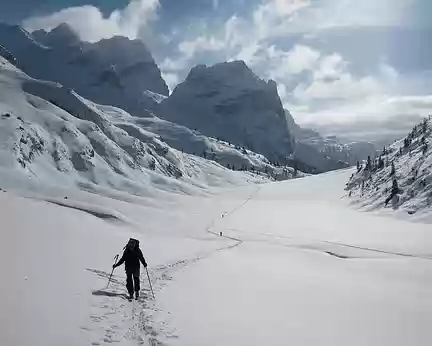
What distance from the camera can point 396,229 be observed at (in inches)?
2586

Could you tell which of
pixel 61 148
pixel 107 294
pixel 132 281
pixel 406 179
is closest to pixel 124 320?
pixel 107 294

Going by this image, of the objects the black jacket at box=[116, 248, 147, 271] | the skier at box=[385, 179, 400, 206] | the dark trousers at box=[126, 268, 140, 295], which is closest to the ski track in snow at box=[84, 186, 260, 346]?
the dark trousers at box=[126, 268, 140, 295]

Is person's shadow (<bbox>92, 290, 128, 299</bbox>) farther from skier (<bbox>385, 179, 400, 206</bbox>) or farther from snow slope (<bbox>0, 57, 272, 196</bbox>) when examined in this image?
skier (<bbox>385, 179, 400, 206</bbox>)

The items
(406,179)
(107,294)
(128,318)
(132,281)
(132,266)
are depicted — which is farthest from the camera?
(406,179)

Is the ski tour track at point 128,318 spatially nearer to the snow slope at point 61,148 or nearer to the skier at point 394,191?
the snow slope at point 61,148

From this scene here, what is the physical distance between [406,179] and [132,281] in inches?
3451

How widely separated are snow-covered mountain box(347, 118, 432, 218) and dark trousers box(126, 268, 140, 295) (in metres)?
70.5

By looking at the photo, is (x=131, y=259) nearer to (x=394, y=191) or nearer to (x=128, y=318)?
(x=128, y=318)

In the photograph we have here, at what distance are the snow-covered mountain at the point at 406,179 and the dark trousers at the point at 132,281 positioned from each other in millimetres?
70489

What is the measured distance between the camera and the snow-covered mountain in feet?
272

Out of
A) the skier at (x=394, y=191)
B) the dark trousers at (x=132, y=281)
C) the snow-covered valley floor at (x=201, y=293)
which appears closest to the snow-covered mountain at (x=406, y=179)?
the skier at (x=394, y=191)

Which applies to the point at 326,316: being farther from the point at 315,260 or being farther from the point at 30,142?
the point at 30,142

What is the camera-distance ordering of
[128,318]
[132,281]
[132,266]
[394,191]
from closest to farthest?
1. [128,318]
2. [132,281]
3. [132,266]
4. [394,191]

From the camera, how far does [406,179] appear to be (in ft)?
308
